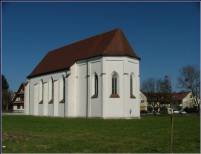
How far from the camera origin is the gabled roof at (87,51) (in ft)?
166

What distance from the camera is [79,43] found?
A: 61969 mm

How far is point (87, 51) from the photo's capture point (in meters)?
55.6

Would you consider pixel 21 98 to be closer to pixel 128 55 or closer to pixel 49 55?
pixel 49 55

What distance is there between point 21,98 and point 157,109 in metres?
36.6

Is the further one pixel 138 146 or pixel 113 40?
pixel 113 40

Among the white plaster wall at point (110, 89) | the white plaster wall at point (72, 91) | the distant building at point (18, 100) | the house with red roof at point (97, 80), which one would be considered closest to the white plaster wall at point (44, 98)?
the house with red roof at point (97, 80)

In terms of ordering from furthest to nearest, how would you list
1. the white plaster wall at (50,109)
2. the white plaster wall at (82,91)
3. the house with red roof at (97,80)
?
the white plaster wall at (50,109)
the white plaster wall at (82,91)
the house with red roof at (97,80)

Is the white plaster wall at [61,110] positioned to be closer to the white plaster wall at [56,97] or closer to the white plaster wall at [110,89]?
the white plaster wall at [56,97]

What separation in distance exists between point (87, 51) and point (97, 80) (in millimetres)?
6274

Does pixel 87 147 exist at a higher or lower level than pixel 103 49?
lower

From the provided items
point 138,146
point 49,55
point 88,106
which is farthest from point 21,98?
point 138,146

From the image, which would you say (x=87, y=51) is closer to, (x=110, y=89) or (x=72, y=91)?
(x=72, y=91)

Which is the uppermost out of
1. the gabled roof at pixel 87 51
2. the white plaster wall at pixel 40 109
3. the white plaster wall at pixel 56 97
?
the gabled roof at pixel 87 51

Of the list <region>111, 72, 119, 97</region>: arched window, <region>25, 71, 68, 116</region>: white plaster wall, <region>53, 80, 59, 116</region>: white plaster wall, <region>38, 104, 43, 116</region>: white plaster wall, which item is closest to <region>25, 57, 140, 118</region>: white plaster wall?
<region>111, 72, 119, 97</region>: arched window
